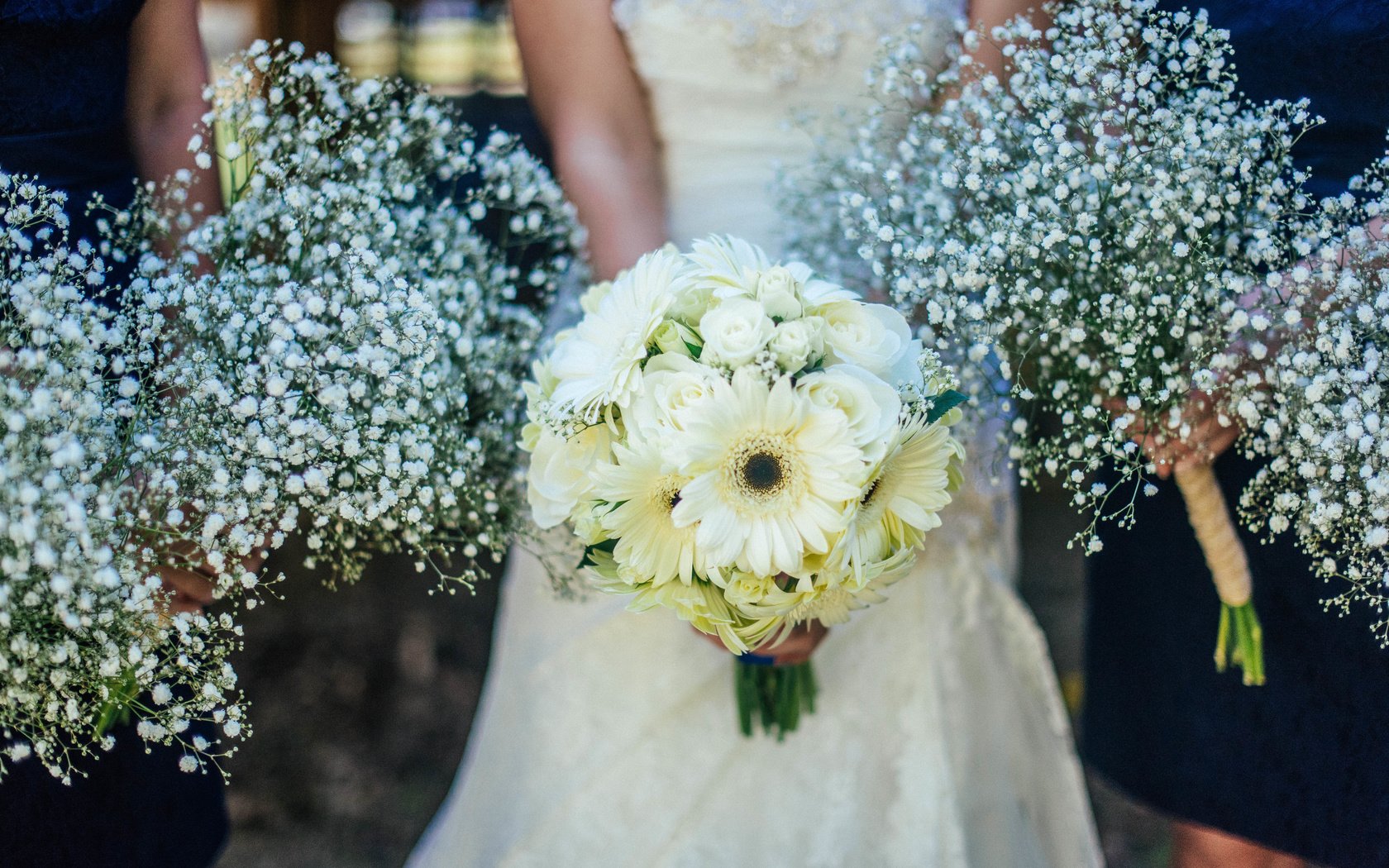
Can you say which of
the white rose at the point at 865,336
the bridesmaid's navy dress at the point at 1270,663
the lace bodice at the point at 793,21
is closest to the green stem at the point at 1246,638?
the bridesmaid's navy dress at the point at 1270,663

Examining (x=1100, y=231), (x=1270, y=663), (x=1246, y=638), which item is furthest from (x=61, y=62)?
(x=1270, y=663)

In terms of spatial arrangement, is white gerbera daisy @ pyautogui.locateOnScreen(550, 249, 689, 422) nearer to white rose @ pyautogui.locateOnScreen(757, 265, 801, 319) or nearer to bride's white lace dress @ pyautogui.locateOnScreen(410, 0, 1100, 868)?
white rose @ pyautogui.locateOnScreen(757, 265, 801, 319)

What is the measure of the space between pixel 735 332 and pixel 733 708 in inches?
42.4

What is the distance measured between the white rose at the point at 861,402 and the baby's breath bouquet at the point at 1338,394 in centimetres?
58

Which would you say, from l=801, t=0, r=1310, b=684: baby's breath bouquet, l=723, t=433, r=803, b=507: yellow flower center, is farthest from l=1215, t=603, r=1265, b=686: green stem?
l=723, t=433, r=803, b=507: yellow flower center

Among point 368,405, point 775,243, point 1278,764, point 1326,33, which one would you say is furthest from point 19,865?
point 1326,33

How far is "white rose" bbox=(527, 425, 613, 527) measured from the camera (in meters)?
1.37

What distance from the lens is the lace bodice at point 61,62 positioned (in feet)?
5.00

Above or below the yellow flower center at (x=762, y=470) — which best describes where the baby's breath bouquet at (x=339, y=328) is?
above

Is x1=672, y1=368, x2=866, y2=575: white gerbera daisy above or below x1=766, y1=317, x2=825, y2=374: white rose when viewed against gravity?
below

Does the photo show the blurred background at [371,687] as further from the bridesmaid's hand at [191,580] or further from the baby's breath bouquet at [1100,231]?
the baby's breath bouquet at [1100,231]

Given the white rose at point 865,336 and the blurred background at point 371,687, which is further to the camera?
the blurred background at point 371,687

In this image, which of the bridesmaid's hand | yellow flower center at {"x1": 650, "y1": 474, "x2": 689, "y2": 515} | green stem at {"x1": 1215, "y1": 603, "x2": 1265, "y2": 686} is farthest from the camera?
green stem at {"x1": 1215, "y1": 603, "x2": 1265, "y2": 686}

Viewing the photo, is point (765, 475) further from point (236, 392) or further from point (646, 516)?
point (236, 392)
